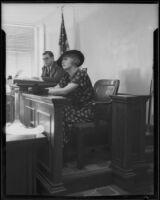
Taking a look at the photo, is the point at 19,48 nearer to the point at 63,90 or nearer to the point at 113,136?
the point at 63,90

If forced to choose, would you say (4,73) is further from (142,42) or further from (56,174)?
(142,42)

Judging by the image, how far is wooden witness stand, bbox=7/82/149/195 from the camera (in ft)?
5.31

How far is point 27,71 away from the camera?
5.42 feet

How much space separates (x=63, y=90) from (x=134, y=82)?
445mm

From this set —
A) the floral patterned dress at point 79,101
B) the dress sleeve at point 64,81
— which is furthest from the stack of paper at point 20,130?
the dress sleeve at point 64,81

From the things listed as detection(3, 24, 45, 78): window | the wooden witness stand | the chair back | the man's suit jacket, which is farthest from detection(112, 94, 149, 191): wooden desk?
detection(3, 24, 45, 78): window

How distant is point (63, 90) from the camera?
1629mm

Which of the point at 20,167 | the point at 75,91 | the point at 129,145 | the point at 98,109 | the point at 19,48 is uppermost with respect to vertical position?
the point at 19,48

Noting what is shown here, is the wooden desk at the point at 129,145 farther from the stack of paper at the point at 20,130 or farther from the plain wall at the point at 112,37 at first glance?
the stack of paper at the point at 20,130

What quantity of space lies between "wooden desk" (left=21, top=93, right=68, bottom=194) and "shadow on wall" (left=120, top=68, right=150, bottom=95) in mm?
386

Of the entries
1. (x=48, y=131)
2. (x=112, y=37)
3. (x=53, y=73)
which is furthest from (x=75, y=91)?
(x=112, y=37)

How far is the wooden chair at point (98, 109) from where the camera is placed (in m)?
1.64

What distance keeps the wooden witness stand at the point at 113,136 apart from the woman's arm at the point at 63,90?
0.13ft

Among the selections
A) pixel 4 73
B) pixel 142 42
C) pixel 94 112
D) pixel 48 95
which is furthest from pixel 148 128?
pixel 4 73
